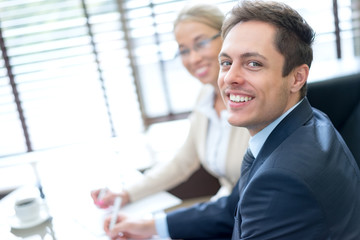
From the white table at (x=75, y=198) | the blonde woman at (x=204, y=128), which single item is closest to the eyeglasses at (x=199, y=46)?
the blonde woman at (x=204, y=128)

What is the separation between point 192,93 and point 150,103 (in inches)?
11.4

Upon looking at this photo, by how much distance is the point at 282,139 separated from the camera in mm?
906

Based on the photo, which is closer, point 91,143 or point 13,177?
point 13,177

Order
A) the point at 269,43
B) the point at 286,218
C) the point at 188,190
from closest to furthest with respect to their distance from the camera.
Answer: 1. the point at 286,218
2. the point at 269,43
3. the point at 188,190

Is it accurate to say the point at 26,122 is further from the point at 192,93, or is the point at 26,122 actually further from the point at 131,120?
the point at 192,93

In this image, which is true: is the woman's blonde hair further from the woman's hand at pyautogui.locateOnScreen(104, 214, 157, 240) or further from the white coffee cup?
the white coffee cup

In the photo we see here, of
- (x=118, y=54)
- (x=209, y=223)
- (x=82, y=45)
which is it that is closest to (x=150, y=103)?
(x=118, y=54)

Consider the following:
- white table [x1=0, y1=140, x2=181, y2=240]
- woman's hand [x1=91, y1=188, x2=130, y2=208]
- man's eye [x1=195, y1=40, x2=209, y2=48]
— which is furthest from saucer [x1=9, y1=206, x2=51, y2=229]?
man's eye [x1=195, y1=40, x2=209, y2=48]

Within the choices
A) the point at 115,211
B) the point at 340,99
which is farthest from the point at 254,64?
the point at 115,211

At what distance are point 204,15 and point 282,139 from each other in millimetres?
818

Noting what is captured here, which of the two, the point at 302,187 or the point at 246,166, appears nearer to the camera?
the point at 302,187

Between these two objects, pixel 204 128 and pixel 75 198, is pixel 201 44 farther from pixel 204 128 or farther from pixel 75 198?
pixel 75 198

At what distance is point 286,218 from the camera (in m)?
0.81

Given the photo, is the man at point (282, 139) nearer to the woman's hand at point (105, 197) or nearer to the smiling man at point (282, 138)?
the smiling man at point (282, 138)
